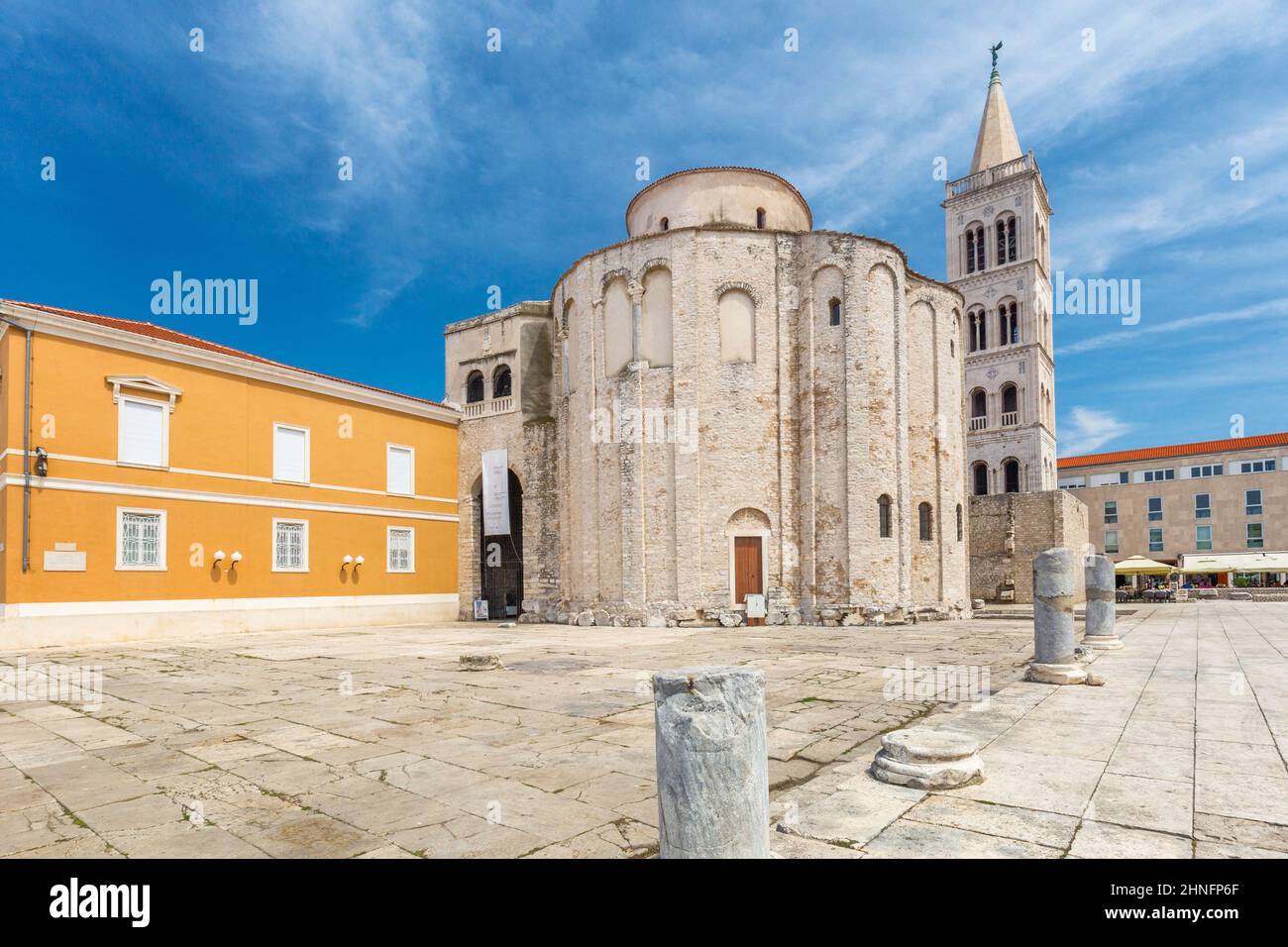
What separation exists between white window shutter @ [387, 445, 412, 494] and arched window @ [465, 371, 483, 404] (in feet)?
16.1

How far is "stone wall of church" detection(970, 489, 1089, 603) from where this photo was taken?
31062 millimetres

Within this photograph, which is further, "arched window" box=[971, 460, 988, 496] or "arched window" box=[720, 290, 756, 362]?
"arched window" box=[971, 460, 988, 496]

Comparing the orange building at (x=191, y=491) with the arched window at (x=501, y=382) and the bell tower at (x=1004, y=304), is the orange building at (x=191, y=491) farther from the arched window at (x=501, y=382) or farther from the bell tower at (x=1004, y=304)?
the bell tower at (x=1004, y=304)

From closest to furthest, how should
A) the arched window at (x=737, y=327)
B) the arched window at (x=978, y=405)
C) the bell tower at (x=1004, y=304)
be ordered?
the arched window at (x=737, y=327), the bell tower at (x=1004, y=304), the arched window at (x=978, y=405)

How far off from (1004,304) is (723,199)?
26.8 m

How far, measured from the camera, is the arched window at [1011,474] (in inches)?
1714

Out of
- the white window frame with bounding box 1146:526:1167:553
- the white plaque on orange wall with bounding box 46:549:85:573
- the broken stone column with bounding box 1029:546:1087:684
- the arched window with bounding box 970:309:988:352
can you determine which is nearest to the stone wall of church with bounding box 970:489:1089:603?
the arched window with bounding box 970:309:988:352

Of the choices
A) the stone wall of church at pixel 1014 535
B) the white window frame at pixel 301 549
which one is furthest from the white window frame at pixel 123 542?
the stone wall of church at pixel 1014 535

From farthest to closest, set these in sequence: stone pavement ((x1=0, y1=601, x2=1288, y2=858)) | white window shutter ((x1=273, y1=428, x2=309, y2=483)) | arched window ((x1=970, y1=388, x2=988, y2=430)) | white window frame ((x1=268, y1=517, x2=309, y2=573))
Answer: arched window ((x1=970, y1=388, x2=988, y2=430)) < white window shutter ((x1=273, y1=428, x2=309, y2=483)) < white window frame ((x1=268, y1=517, x2=309, y2=573)) < stone pavement ((x1=0, y1=601, x2=1288, y2=858))

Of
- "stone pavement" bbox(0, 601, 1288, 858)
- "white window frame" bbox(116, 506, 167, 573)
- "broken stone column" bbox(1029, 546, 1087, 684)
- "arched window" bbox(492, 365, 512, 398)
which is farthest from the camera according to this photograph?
"arched window" bbox(492, 365, 512, 398)

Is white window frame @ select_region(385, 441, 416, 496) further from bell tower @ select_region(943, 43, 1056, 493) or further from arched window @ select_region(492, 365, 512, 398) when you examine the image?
bell tower @ select_region(943, 43, 1056, 493)

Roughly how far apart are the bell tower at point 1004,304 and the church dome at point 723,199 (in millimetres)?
23499

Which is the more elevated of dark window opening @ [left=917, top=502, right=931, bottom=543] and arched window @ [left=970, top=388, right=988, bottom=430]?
arched window @ [left=970, top=388, right=988, bottom=430]

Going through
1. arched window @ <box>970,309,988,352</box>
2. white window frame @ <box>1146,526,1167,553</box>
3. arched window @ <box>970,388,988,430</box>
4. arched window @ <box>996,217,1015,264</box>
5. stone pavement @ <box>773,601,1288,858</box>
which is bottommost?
white window frame @ <box>1146,526,1167,553</box>
